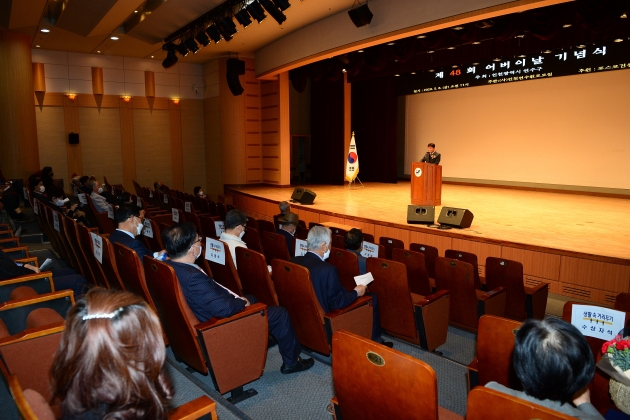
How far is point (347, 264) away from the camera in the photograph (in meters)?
3.76

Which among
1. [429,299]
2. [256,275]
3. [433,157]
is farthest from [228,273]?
[433,157]

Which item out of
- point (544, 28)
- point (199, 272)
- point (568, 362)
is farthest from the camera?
point (544, 28)

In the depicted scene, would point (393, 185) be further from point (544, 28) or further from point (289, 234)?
point (289, 234)

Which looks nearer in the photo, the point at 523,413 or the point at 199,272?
the point at 523,413

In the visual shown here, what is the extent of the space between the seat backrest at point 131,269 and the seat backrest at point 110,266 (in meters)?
0.06

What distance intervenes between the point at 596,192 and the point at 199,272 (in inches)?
408

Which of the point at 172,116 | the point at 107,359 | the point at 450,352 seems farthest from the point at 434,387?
the point at 172,116

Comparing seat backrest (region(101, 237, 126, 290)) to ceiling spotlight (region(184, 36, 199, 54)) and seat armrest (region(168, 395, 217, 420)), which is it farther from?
ceiling spotlight (region(184, 36, 199, 54))

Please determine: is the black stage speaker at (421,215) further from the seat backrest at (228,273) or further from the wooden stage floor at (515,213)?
the seat backrest at (228,273)

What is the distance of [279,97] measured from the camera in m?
12.7

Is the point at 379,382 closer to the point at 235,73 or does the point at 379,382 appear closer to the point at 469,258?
the point at 469,258

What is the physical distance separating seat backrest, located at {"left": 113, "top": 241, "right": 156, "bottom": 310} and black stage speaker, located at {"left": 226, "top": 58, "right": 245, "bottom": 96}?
9.55 meters

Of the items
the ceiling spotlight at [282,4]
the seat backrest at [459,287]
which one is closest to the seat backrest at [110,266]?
the seat backrest at [459,287]

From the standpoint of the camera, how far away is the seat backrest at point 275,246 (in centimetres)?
440
